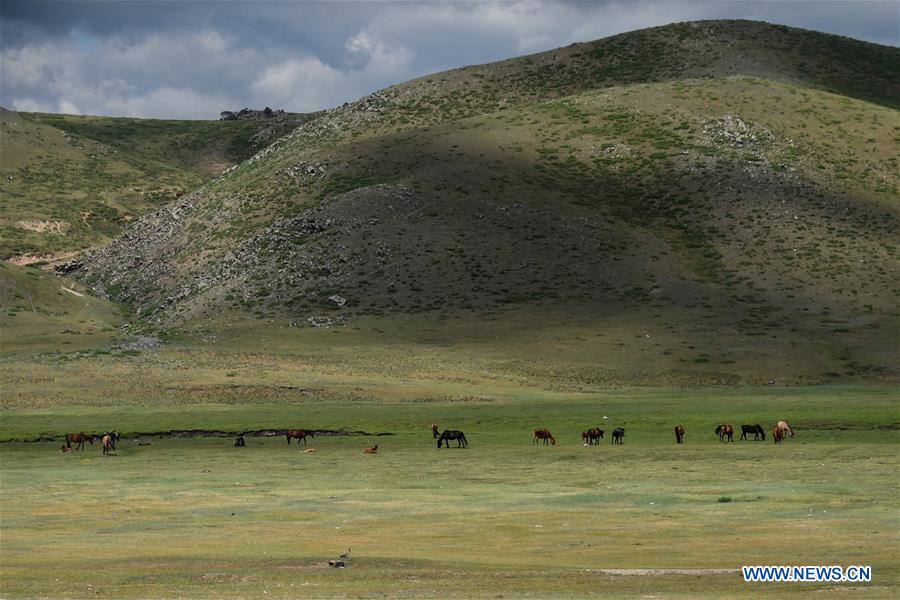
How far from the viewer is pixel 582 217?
126 metres

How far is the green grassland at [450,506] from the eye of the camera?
21817mm

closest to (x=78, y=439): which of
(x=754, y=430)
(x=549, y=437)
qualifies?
(x=549, y=437)

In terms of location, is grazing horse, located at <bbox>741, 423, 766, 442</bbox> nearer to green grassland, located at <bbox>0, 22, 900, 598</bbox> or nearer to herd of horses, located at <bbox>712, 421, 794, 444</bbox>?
herd of horses, located at <bbox>712, 421, 794, 444</bbox>

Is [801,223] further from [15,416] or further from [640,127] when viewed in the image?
[15,416]

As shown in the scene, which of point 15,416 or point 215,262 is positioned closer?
point 15,416

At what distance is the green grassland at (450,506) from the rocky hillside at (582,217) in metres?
39.6

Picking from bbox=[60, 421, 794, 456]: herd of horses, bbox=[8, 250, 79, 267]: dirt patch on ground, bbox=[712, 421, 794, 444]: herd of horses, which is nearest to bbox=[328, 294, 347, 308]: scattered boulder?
bbox=[8, 250, 79, 267]: dirt patch on ground

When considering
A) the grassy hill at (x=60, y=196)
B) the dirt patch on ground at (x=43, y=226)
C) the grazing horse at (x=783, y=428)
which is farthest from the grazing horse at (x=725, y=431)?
the dirt patch on ground at (x=43, y=226)

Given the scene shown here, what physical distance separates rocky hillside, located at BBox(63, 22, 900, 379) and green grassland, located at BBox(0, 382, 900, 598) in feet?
130

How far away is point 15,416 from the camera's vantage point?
2464 inches

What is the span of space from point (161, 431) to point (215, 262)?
6676cm

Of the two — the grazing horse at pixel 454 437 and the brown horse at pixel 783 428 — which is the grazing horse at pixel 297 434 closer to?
the grazing horse at pixel 454 437

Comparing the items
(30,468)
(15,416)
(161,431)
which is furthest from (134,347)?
(30,468)

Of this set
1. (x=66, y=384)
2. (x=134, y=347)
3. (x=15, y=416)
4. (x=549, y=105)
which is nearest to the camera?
(x=15, y=416)
